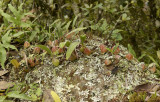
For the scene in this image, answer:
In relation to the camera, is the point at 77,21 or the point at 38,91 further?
the point at 77,21

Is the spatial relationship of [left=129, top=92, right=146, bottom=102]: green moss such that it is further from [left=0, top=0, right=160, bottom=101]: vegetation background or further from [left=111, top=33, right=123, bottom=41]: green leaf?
[left=111, top=33, right=123, bottom=41]: green leaf

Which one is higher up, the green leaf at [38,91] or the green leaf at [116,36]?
the green leaf at [116,36]

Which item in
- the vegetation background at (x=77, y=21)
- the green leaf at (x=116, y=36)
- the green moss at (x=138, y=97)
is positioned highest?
the vegetation background at (x=77, y=21)

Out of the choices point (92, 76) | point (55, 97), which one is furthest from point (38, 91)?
point (92, 76)

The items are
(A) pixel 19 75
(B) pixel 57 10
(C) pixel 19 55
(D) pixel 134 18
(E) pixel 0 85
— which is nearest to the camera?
(E) pixel 0 85

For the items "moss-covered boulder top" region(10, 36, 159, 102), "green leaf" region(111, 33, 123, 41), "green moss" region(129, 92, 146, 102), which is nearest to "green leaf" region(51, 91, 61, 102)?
"moss-covered boulder top" region(10, 36, 159, 102)

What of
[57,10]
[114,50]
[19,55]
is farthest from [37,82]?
[57,10]

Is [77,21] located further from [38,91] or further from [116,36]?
[38,91]

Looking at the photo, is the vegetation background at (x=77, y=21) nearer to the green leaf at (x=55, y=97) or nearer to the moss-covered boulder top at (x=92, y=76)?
the moss-covered boulder top at (x=92, y=76)

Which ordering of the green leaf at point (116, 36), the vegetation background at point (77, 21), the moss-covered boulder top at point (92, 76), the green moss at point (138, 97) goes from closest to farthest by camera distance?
the green moss at point (138, 97) → the moss-covered boulder top at point (92, 76) → the vegetation background at point (77, 21) → the green leaf at point (116, 36)

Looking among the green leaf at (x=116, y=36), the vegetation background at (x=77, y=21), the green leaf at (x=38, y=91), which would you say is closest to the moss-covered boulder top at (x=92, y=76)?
the green leaf at (x=38, y=91)

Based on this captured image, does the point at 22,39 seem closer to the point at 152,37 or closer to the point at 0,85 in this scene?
the point at 0,85
